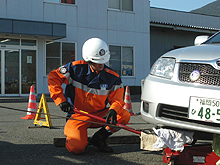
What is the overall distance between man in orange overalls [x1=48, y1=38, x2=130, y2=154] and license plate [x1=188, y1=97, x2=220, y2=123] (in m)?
1.30

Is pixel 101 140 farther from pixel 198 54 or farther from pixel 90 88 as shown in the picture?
pixel 198 54

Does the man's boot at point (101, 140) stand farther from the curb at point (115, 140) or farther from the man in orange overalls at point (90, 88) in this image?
the curb at point (115, 140)

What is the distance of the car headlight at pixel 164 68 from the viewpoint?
11.5 feet

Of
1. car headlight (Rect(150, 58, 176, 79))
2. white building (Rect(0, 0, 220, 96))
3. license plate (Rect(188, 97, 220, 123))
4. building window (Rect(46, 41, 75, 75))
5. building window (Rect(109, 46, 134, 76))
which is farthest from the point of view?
building window (Rect(109, 46, 134, 76))

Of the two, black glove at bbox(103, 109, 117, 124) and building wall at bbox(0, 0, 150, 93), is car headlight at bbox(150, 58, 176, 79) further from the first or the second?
building wall at bbox(0, 0, 150, 93)

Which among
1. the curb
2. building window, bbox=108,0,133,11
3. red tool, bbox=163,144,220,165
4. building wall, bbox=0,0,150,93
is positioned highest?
building window, bbox=108,0,133,11

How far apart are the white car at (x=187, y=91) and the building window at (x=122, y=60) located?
1605cm

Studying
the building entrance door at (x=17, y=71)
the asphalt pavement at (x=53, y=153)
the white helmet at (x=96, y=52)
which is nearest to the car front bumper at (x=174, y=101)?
the asphalt pavement at (x=53, y=153)

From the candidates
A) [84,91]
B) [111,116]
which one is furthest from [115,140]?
[84,91]

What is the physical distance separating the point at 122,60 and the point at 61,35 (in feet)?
15.3

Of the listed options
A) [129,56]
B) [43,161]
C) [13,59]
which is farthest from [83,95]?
[129,56]

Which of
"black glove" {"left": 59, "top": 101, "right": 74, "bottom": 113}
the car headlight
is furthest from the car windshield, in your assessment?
"black glove" {"left": 59, "top": 101, "right": 74, "bottom": 113}

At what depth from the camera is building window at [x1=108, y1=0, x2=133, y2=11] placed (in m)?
19.5

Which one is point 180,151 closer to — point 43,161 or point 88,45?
point 43,161
